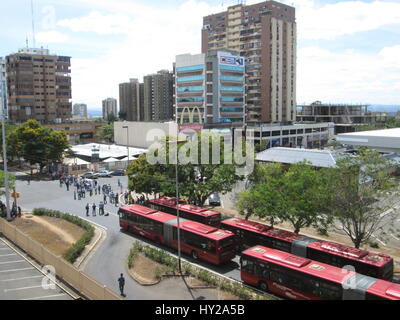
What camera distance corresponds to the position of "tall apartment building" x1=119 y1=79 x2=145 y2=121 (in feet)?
567

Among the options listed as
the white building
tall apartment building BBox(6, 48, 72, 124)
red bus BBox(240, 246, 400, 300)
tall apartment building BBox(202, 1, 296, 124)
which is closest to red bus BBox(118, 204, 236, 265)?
red bus BBox(240, 246, 400, 300)

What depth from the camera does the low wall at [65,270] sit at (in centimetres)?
1576

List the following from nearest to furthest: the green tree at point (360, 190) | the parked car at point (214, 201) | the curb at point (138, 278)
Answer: the curb at point (138, 278)
the green tree at point (360, 190)
the parked car at point (214, 201)

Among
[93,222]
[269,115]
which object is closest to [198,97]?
[269,115]

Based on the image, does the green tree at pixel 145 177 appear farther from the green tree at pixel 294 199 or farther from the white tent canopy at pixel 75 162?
the white tent canopy at pixel 75 162

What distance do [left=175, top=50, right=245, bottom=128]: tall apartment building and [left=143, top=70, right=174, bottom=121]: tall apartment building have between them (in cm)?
6563

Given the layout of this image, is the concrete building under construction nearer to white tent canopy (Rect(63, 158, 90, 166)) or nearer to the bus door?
white tent canopy (Rect(63, 158, 90, 166))

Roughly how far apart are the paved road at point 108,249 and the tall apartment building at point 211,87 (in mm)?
41474

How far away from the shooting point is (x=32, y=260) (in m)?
22.5

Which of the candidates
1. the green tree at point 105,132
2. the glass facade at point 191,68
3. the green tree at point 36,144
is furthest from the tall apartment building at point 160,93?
the green tree at point 36,144

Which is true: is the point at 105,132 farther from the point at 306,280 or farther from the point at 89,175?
the point at 306,280

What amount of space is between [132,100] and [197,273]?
534ft

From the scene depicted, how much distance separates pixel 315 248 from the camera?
21422 millimetres
